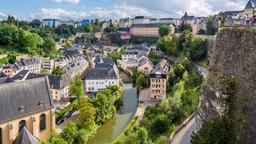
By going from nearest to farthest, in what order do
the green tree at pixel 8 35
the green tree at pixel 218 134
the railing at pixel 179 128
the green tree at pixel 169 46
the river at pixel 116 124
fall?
the green tree at pixel 218 134, the railing at pixel 179 128, the river at pixel 116 124, the green tree at pixel 169 46, the green tree at pixel 8 35

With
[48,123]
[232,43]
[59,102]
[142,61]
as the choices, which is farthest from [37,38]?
[232,43]

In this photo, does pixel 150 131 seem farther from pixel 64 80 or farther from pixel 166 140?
pixel 64 80

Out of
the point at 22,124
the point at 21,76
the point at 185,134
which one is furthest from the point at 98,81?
the point at 185,134

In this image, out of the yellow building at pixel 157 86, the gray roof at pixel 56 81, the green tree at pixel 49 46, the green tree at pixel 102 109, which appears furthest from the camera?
the green tree at pixel 49 46

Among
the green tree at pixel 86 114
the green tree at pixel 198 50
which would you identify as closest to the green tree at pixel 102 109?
the green tree at pixel 86 114

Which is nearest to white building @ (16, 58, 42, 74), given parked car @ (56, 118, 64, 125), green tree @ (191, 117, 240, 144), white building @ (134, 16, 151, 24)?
parked car @ (56, 118, 64, 125)

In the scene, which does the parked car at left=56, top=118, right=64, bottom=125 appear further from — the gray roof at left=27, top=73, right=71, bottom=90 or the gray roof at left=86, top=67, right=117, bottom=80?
the gray roof at left=86, top=67, right=117, bottom=80

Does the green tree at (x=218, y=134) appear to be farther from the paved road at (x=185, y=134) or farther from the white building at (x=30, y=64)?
the white building at (x=30, y=64)
